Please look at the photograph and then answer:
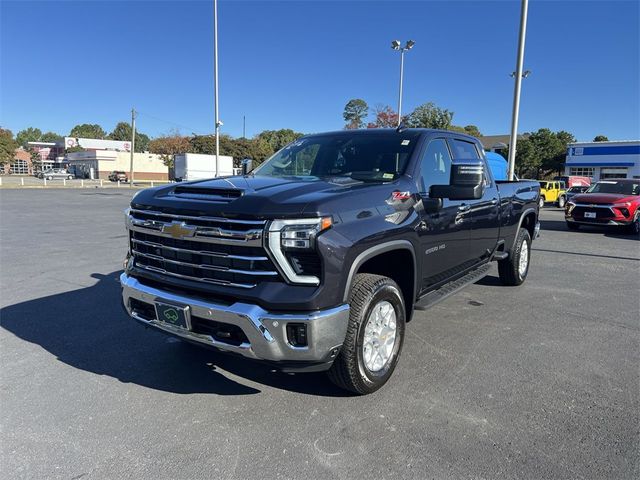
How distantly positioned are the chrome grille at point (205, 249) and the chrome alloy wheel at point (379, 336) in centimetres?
87

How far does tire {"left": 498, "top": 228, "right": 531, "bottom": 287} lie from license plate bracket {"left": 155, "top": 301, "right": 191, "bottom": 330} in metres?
4.81

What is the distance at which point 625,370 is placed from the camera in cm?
391

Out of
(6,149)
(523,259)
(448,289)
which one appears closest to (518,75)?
(523,259)

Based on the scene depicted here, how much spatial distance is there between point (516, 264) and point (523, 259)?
0.49 metres

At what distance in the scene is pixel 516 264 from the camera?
6.52m

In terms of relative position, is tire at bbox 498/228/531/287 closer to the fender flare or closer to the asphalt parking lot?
the asphalt parking lot

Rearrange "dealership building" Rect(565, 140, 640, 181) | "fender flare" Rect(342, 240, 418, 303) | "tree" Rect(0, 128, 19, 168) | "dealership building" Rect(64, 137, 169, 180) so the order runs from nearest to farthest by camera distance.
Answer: "fender flare" Rect(342, 240, 418, 303), "dealership building" Rect(565, 140, 640, 181), "tree" Rect(0, 128, 19, 168), "dealership building" Rect(64, 137, 169, 180)

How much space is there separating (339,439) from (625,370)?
267 cm

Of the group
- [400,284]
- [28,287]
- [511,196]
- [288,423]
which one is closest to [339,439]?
[288,423]

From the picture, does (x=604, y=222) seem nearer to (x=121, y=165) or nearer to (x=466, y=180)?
(x=466, y=180)

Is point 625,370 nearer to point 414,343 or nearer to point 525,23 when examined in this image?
point 414,343

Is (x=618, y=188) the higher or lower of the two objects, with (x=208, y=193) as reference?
higher

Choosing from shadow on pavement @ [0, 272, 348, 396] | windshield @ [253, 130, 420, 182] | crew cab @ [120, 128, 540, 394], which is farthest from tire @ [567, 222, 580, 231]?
shadow on pavement @ [0, 272, 348, 396]

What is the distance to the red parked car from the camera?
13297 millimetres
